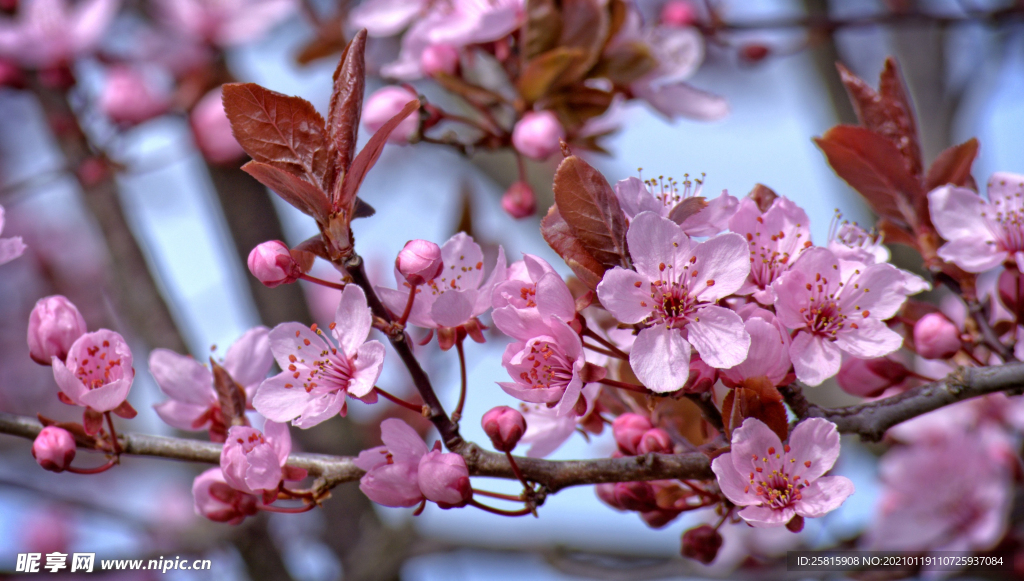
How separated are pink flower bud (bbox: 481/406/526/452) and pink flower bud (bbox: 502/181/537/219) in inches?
25.6

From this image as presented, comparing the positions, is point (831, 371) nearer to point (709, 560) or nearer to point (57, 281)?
point (709, 560)

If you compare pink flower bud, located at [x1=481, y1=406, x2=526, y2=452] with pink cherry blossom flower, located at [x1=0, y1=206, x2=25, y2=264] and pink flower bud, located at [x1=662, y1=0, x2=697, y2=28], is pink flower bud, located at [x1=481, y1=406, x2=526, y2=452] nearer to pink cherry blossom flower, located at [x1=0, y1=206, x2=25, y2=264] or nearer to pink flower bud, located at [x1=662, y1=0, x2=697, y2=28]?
pink cherry blossom flower, located at [x1=0, y1=206, x2=25, y2=264]

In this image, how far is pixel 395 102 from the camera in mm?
1547

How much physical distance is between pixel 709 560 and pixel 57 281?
13.7 ft

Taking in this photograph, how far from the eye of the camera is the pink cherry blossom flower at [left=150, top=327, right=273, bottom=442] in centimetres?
122

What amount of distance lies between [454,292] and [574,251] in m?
0.17

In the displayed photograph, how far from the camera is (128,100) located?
8.20ft

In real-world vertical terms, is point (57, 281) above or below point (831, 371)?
above

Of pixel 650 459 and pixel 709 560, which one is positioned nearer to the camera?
pixel 650 459

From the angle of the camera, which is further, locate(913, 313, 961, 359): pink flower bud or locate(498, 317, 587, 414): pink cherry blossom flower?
locate(913, 313, 961, 359): pink flower bud

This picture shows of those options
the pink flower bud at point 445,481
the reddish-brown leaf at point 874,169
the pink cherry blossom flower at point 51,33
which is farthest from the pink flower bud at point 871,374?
the pink cherry blossom flower at point 51,33

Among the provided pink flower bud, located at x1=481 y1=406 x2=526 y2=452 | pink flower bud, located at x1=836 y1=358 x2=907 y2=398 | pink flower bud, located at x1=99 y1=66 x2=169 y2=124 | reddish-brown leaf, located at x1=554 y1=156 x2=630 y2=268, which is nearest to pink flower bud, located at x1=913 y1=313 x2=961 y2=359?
pink flower bud, located at x1=836 y1=358 x2=907 y2=398

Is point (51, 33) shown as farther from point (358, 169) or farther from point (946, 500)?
point (946, 500)

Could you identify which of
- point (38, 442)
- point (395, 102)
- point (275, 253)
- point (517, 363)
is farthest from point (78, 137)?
point (517, 363)
